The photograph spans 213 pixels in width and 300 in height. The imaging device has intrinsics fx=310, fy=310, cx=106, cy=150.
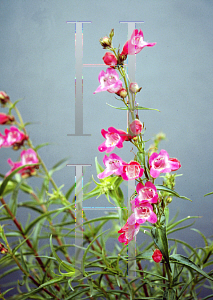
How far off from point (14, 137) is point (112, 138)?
13.4 inches

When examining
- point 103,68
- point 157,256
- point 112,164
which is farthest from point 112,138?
point 103,68

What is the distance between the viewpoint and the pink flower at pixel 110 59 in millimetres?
826

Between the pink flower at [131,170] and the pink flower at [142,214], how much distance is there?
7 cm

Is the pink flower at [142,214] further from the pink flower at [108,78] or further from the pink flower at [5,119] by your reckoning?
the pink flower at [5,119]

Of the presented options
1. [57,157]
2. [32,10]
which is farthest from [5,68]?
[57,157]

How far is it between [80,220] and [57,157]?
0.41m

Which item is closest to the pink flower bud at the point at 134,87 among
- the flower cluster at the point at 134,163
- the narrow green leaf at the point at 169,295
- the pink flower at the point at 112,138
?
the flower cluster at the point at 134,163

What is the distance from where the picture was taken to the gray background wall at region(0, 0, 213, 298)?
131 centimetres

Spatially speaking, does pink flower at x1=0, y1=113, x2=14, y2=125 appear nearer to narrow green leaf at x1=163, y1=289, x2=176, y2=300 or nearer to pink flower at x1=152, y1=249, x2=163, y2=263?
pink flower at x1=152, y1=249, x2=163, y2=263

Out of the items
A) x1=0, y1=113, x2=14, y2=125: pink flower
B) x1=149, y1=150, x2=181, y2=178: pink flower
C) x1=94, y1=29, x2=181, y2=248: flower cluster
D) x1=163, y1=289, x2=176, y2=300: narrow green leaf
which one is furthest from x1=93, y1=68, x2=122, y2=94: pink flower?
x1=163, y1=289, x2=176, y2=300: narrow green leaf

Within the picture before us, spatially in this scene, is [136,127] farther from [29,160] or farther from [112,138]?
[29,160]

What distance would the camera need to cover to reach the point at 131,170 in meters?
0.79

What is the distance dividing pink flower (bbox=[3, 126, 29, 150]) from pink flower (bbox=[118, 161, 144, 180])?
375 millimetres

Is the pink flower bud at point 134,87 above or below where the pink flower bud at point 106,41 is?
below
